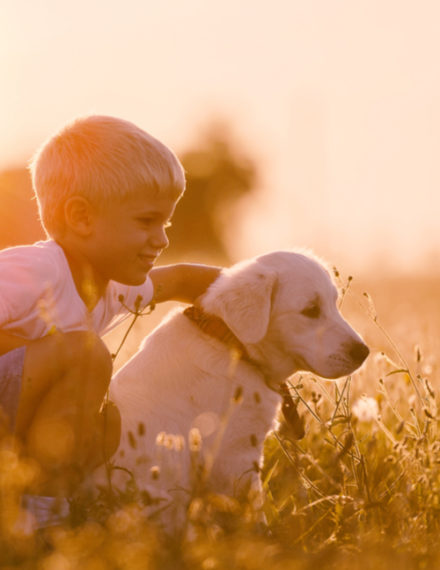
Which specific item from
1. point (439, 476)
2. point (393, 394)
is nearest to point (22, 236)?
point (393, 394)

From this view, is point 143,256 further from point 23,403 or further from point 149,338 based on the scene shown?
point 23,403

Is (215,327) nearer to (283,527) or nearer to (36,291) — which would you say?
(36,291)

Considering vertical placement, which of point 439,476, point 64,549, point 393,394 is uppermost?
point 64,549

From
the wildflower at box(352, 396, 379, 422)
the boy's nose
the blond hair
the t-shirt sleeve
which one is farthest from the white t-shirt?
the wildflower at box(352, 396, 379, 422)

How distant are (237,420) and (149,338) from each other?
2.07ft

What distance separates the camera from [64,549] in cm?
226

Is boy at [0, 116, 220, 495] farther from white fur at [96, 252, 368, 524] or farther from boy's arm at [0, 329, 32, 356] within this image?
white fur at [96, 252, 368, 524]

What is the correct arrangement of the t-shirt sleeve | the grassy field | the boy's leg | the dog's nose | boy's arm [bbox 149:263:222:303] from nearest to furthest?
the grassy field < the boy's leg < the t-shirt sleeve < the dog's nose < boy's arm [bbox 149:263:222:303]

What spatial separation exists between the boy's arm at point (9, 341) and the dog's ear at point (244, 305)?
0.98 m

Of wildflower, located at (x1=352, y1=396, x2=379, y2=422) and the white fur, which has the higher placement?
wildflower, located at (x1=352, y1=396, x2=379, y2=422)

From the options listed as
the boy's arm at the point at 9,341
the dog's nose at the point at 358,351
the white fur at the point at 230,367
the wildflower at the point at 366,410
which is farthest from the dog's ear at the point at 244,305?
the wildflower at the point at 366,410

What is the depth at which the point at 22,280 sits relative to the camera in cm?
369

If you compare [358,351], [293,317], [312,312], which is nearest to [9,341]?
[293,317]

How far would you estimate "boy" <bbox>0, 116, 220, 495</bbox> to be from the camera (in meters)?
3.54
